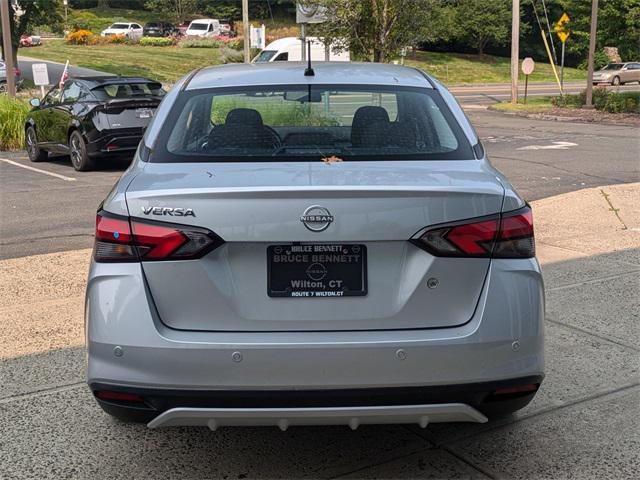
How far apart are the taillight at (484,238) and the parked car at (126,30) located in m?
64.7

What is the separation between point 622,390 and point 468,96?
114 feet

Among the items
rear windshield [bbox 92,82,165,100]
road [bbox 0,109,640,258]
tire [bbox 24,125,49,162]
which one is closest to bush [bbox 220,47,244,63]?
road [bbox 0,109,640,258]

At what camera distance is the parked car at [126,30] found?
64919 millimetres

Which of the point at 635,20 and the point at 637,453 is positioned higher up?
the point at 635,20

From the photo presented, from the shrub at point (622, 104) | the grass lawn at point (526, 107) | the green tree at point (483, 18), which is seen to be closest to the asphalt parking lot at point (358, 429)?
the shrub at point (622, 104)

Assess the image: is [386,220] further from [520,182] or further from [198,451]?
[520,182]

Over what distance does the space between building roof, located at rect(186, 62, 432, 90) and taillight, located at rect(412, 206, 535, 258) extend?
1219 mm

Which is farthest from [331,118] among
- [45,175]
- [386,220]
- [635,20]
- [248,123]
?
[635,20]

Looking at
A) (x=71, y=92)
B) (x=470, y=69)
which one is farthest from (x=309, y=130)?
(x=470, y=69)

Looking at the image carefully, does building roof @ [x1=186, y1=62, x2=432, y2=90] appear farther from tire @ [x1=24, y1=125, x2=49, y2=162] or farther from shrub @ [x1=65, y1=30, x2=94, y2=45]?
shrub @ [x1=65, y1=30, x2=94, y2=45]

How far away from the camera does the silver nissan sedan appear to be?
3.02 m

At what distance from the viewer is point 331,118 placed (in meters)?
4.94

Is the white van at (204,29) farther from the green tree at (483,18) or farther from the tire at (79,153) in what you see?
the tire at (79,153)

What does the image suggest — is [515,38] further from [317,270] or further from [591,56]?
[317,270]
